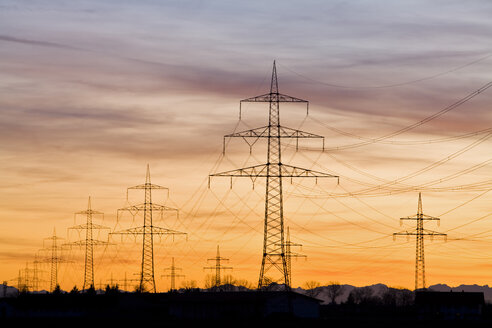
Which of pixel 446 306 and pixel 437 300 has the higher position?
pixel 437 300

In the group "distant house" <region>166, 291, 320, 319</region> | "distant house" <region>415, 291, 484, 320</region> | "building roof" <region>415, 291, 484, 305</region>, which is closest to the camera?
"distant house" <region>166, 291, 320, 319</region>

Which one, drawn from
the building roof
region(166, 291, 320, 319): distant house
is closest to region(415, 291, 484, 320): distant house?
the building roof

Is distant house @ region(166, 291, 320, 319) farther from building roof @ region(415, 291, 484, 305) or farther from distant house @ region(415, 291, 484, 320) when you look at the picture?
building roof @ region(415, 291, 484, 305)

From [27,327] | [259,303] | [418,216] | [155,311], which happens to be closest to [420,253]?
[418,216]

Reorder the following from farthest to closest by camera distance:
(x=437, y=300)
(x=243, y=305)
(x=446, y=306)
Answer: (x=446, y=306)
(x=437, y=300)
(x=243, y=305)

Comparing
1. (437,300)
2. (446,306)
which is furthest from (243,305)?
(446,306)

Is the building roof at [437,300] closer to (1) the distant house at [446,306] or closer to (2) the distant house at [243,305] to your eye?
(1) the distant house at [446,306]

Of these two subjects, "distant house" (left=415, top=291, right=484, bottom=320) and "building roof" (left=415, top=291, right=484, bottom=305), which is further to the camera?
"building roof" (left=415, top=291, right=484, bottom=305)

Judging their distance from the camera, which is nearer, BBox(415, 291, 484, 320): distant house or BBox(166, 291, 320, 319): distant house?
BBox(166, 291, 320, 319): distant house

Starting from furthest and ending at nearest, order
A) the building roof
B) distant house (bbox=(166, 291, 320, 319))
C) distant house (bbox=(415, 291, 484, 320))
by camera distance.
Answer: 1. the building roof
2. distant house (bbox=(415, 291, 484, 320))
3. distant house (bbox=(166, 291, 320, 319))

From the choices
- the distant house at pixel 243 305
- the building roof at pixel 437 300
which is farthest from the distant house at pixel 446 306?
the distant house at pixel 243 305

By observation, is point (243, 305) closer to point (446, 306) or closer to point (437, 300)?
point (437, 300)

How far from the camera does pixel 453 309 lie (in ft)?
648

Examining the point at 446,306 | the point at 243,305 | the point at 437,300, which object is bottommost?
the point at 243,305
